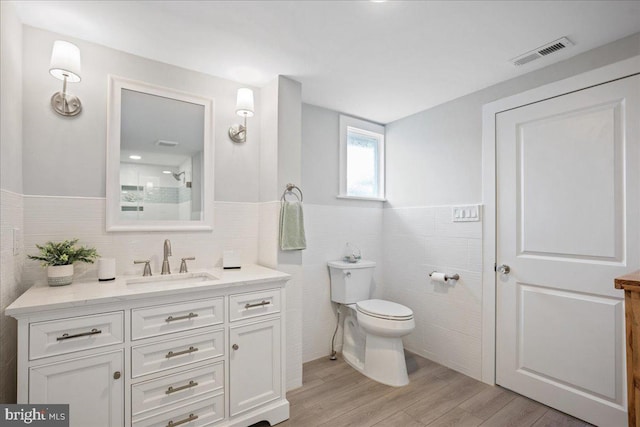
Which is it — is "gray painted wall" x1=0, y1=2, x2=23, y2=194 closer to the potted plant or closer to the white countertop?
the potted plant

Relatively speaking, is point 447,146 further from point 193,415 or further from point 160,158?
point 193,415

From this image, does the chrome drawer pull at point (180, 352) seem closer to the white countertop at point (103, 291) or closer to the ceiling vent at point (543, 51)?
the white countertop at point (103, 291)

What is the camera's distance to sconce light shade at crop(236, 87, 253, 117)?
216 cm

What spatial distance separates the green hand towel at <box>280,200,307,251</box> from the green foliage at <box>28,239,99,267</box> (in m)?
1.13

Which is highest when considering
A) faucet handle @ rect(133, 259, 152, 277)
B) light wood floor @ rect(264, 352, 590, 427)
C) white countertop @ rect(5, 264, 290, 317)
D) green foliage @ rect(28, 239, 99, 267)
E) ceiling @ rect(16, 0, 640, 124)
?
ceiling @ rect(16, 0, 640, 124)

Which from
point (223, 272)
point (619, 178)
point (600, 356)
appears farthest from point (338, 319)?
point (619, 178)

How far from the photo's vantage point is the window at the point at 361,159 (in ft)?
9.80

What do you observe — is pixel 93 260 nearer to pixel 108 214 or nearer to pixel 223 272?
pixel 108 214

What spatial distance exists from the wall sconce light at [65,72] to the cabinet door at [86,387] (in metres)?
1.37

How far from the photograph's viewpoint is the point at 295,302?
2307mm

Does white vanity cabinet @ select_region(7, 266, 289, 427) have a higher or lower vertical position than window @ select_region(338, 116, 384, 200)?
lower

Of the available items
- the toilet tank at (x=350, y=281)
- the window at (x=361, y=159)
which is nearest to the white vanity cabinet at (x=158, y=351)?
the toilet tank at (x=350, y=281)

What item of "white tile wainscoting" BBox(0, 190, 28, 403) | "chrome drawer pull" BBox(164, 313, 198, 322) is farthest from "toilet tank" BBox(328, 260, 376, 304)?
"white tile wainscoting" BBox(0, 190, 28, 403)

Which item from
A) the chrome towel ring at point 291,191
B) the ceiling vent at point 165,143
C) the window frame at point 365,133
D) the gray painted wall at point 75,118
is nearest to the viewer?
the gray painted wall at point 75,118
